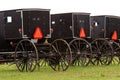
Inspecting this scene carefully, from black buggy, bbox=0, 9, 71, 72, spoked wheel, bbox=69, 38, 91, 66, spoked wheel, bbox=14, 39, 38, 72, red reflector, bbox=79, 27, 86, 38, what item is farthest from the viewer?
red reflector, bbox=79, 27, 86, 38

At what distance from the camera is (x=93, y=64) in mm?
22734

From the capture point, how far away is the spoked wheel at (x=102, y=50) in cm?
2209

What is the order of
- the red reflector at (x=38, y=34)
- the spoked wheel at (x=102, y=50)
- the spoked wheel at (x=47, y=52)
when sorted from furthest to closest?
the spoked wheel at (x=102, y=50)
the spoked wheel at (x=47, y=52)
the red reflector at (x=38, y=34)

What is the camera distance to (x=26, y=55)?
1867 centimetres

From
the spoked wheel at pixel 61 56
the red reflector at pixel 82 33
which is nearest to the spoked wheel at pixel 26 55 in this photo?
the spoked wheel at pixel 61 56

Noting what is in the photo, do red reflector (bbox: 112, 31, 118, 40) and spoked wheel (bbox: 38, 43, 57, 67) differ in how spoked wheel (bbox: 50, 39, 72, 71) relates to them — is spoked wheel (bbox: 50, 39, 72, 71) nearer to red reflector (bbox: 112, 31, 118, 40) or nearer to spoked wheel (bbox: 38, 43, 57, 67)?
spoked wheel (bbox: 38, 43, 57, 67)

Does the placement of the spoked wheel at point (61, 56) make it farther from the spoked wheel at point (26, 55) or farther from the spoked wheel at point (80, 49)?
the spoked wheel at point (80, 49)

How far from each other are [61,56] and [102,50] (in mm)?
3719

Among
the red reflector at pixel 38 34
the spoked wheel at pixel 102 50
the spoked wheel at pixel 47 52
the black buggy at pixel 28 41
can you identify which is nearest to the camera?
the black buggy at pixel 28 41

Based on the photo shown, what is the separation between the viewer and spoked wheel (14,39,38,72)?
1838 centimetres

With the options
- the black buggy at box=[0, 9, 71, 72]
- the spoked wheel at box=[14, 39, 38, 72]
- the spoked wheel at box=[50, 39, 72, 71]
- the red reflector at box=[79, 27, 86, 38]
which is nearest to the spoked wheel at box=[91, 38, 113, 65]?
the red reflector at box=[79, 27, 86, 38]

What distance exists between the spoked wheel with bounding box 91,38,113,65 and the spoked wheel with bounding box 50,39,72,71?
2856 mm

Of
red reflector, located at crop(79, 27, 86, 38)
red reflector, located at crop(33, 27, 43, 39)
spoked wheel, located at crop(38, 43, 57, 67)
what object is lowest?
spoked wheel, located at crop(38, 43, 57, 67)

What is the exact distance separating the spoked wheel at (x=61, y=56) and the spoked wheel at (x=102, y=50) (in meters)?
2.86
